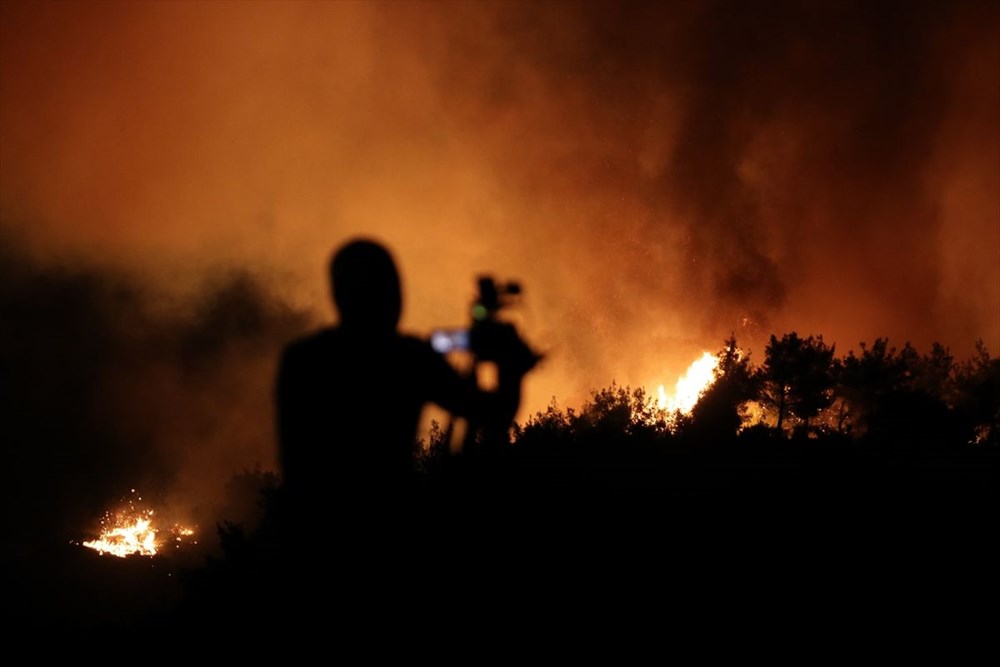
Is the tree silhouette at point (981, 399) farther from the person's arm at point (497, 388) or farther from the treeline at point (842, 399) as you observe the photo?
the person's arm at point (497, 388)

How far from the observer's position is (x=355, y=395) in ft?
9.14

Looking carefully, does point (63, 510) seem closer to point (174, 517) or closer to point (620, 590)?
point (174, 517)

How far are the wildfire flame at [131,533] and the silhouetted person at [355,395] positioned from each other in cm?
13863

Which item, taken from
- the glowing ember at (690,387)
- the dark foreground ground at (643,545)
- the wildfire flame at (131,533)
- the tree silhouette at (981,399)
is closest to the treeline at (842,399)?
the tree silhouette at (981,399)

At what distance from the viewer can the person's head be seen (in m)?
2.80

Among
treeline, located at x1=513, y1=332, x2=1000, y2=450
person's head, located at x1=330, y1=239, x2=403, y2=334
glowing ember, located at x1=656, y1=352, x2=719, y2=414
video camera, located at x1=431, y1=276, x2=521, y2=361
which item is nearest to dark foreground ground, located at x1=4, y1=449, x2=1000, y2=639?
video camera, located at x1=431, y1=276, x2=521, y2=361

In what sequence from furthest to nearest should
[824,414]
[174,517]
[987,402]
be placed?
1. [174,517]
2. [824,414]
3. [987,402]

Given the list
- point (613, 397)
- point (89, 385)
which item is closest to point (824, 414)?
point (613, 397)

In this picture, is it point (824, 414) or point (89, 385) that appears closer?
point (824, 414)

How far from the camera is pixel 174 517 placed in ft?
478

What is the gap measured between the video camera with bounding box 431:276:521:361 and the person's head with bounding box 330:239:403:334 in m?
0.35

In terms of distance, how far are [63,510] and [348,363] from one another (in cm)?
20651

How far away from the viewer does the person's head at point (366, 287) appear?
2.80m

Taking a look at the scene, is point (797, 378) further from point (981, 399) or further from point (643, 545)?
point (643, 545)
